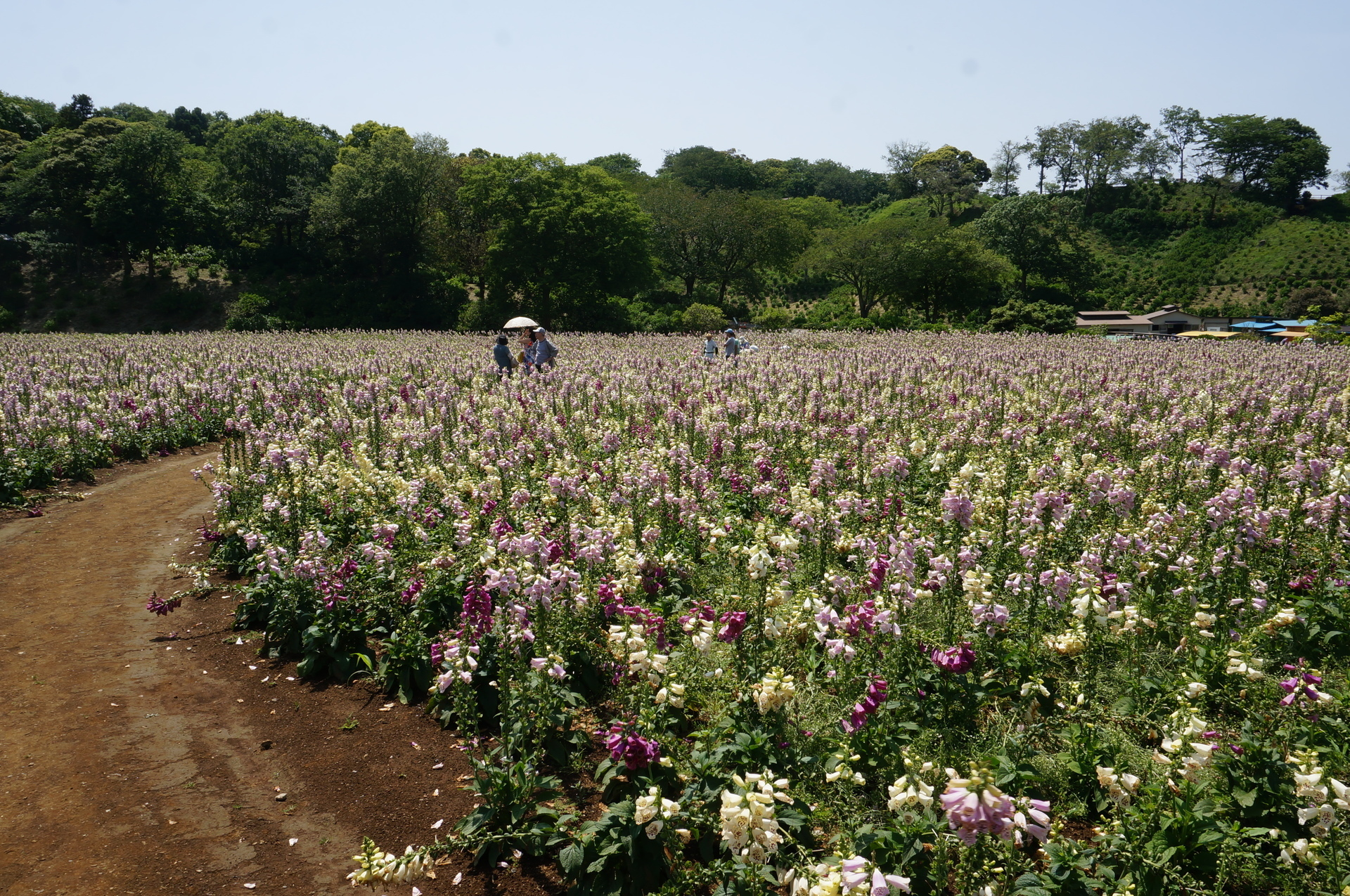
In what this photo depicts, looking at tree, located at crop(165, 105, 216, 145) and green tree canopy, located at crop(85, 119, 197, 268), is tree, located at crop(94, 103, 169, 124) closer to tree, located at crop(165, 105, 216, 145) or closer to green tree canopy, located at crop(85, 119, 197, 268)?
tree, located at crop(165, 105, 216, 145)

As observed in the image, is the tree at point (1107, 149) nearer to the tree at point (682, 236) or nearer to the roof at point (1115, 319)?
the roof at point (1115, 319)

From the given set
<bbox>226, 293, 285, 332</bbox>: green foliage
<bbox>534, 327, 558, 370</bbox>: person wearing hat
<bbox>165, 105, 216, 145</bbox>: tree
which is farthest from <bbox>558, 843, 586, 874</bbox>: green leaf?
<bbox>165, 105, 216, 145</bbox>: tree

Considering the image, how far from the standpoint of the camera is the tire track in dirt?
4.47 meters

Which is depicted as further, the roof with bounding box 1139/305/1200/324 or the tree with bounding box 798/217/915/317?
the roof with bounding box 1139/305/1200/324

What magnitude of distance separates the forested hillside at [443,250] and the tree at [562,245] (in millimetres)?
133

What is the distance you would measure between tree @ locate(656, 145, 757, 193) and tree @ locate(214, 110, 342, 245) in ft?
226

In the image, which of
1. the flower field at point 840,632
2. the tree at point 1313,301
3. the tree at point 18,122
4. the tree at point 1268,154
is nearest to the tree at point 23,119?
the tree at point 18,122

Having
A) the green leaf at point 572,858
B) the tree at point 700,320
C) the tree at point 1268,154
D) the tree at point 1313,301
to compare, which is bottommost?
the green leaf at point 572,858

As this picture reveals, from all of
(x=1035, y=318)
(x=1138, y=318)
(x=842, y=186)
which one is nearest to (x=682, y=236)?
(x=1035, y=318)

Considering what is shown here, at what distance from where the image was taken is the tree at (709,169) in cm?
12556

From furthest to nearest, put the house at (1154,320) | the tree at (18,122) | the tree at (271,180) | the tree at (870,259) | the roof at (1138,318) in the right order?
the roof at (1138,318)
the tree at (18,122)
the house at (1154,320)
the tree at (271,180)
the tree at (870,259)

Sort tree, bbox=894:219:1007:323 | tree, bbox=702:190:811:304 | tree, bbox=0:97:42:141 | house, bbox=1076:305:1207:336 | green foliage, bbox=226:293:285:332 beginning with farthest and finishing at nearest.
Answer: tree, bbox=0:97:42:141 → house, bbox=1076:305:1207:336 → tree, bbox=702:190:811:304 → tree, bbox=894:219:1007:323 → green foliage, bbox=226:293:285:332

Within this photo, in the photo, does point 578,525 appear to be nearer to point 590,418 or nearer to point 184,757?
point 184,757

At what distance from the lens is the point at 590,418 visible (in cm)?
1291
